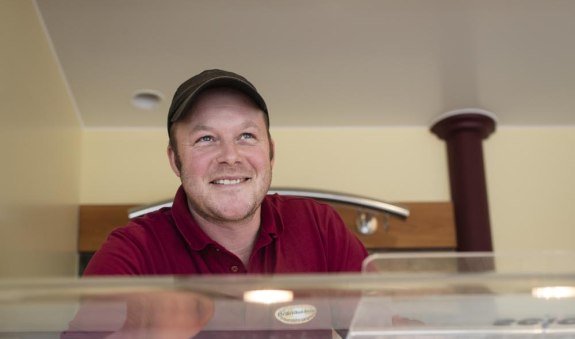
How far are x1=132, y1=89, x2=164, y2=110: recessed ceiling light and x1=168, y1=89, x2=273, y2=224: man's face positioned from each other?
44.6 inches

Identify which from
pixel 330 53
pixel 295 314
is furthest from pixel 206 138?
pixel 330 53

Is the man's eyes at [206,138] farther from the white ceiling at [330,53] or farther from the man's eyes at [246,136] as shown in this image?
the white ceiling at [330,53]

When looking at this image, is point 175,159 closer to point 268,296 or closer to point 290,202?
point 290,202

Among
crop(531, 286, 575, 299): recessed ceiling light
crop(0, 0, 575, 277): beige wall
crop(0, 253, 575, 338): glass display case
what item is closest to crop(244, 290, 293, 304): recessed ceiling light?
crop(0, 253, 575, 338): glass display case

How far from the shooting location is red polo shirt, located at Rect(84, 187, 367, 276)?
34.8 inches

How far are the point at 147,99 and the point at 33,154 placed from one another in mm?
504

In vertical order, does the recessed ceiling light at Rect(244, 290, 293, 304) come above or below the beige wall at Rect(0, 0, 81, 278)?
below

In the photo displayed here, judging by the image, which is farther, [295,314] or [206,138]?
[206,138]

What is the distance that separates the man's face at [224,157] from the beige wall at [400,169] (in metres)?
1.33

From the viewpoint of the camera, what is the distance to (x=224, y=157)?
36.1 inches

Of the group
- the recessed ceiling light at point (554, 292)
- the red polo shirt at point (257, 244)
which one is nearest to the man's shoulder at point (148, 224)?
the red polo shirt at point (257, 244)

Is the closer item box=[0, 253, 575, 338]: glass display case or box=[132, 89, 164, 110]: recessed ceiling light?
box=[0, 253, 575, 338]: glass display case

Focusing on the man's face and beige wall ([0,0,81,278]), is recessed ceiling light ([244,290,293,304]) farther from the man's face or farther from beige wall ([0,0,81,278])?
beige wall ([0,0,81,278])

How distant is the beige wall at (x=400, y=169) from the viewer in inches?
89.4
